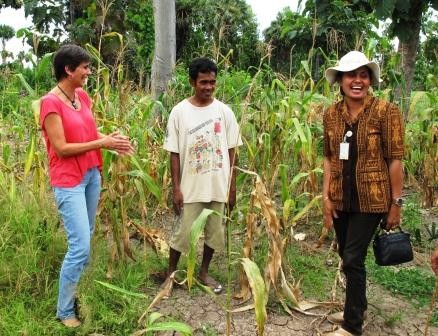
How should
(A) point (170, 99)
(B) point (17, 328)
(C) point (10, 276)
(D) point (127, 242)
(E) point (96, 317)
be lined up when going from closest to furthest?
(B) point (17, 328), (E) point (96, 317), (C) point (10, 276), (D) point (127, 242), (A) point (170, 99)

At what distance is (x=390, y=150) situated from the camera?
2129mm

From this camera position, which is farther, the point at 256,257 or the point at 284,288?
the point at 256,257

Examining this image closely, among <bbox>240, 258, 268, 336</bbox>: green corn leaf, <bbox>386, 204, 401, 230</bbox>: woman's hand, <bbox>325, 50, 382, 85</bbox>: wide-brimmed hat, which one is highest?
<bbox>325, 50, 382, 85</bbox>: wide-brimmed hat

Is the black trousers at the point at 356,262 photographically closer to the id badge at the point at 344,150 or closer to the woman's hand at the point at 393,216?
the woman's hand at the point at 393,216

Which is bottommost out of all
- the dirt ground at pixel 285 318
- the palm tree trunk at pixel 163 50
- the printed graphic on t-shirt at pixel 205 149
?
the dirt ground at pixel 285 318

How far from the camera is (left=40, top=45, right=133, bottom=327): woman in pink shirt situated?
6.98 ft

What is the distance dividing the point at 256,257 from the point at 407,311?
93 cm

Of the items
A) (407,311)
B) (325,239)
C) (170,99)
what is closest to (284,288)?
(407,311)

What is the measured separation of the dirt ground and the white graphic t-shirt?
0.58 metres

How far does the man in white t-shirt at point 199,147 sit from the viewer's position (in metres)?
2.54

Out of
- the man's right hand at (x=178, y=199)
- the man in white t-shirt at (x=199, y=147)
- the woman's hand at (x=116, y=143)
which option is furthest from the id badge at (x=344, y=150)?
the woman's hand at (x=116, y=143)

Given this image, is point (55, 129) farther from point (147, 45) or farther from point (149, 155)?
point (147, 45)

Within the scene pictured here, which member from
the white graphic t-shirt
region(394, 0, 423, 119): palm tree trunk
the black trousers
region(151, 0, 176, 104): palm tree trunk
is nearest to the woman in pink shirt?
the white graphic t-shirt

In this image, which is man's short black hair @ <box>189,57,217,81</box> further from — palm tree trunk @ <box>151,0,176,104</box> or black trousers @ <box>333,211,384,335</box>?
palm tree trunk @ <box>151,0,176,104</box>
